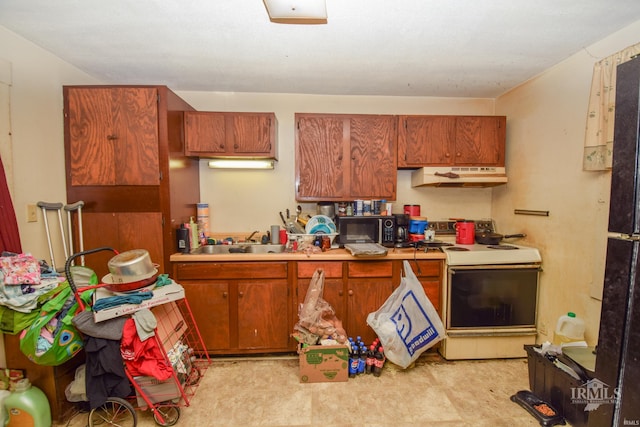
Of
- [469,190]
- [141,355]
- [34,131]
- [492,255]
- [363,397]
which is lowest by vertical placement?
[363,397]

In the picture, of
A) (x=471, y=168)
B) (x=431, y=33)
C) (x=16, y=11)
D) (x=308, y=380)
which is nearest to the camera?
(x=16, y=11)

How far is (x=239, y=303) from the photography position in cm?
222

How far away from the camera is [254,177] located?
286cm

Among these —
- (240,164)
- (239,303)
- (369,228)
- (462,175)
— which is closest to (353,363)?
(239,303)

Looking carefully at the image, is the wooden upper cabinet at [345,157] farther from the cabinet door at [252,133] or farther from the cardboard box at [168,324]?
the cardboard box at [168,324]

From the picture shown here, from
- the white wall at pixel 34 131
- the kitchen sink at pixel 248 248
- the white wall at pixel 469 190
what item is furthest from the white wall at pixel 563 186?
the white wall at pixel 34 131

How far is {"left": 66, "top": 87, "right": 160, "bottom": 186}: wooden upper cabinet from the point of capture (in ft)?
6.72

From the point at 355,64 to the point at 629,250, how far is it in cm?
202

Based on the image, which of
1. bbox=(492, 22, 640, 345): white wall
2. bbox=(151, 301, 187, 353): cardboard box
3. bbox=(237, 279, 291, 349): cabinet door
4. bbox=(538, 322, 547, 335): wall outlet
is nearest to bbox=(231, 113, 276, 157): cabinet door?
bbox=(237, 279, 291, 349): cabinet door

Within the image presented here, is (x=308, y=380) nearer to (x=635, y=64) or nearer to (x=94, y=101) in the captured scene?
(x=635, y=64)

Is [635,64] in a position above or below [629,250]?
above

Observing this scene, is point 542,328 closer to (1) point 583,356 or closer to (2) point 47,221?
(1) point 583,356

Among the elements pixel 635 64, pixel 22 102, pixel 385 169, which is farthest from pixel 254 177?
pixel 635 64

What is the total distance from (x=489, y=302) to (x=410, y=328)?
784 mm
